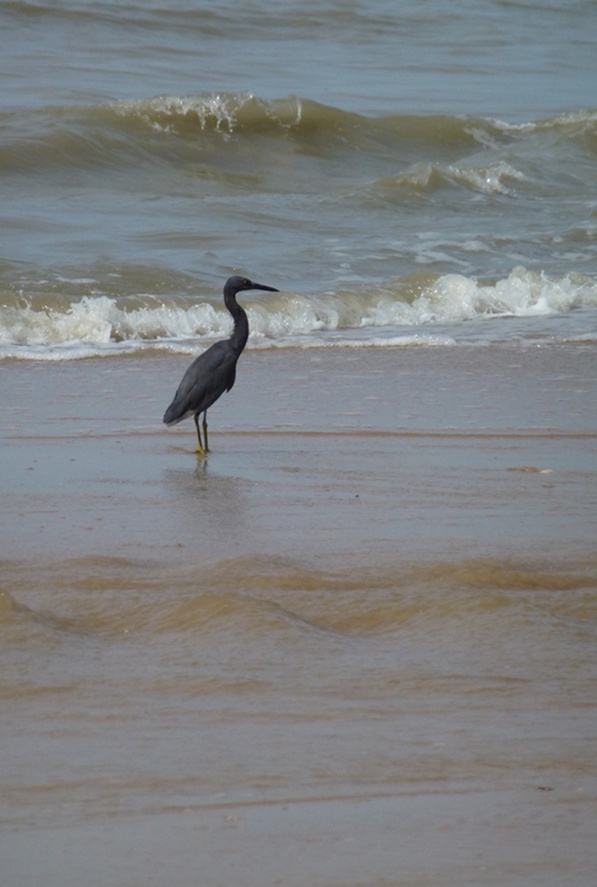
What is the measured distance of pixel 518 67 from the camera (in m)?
23.3

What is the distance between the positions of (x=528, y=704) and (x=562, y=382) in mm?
4839

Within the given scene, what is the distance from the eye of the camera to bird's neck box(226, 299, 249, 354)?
6680 mm

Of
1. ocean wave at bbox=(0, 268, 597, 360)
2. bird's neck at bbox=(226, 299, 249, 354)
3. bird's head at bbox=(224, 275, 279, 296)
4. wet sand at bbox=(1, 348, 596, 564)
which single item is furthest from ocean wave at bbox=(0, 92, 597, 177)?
bird's neck at bbox=(226, 299, 249, 354)

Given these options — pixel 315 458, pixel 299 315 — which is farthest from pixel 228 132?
pixel 315 458

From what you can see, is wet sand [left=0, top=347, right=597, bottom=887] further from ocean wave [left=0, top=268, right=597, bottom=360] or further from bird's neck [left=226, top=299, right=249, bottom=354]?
ocean wave [left=0, top=268, right=597, bottom=360]

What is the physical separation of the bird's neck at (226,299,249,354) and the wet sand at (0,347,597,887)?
0.38 meters

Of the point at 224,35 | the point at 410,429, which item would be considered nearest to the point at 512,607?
the point at 410,429

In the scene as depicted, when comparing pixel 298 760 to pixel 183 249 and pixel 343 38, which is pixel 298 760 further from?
Answer: pixel 343 38

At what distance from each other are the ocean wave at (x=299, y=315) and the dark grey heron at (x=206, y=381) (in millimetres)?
2056

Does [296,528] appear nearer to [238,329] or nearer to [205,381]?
[205,381]

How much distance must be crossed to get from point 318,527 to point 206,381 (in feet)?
6.31

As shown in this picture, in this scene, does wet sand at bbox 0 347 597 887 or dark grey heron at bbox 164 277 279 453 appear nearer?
wet sand at bbox 0 347 597 887

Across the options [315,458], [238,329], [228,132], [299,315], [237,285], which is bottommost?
[315,458]

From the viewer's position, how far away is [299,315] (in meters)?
9.73
